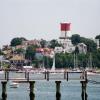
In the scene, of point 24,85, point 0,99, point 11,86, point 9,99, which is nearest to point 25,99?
point 9,99

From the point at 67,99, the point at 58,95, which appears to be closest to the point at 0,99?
the point at 58,95

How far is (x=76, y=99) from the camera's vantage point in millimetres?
108000

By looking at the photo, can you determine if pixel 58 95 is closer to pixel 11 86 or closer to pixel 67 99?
pixel 67 99

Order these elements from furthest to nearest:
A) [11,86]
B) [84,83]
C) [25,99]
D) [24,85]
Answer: [24,85], [11,86], [25,99], [84,83]

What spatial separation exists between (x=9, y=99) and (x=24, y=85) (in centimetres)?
4869

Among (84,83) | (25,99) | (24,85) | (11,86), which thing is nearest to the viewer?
(84,83)

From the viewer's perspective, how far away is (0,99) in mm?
95750

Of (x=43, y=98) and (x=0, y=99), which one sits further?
(x=43, y=98)

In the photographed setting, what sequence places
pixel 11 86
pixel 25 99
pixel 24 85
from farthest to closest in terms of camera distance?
pixel 24 85 → pixel 11 86 → pixel 25 99

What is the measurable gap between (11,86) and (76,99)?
37650mm

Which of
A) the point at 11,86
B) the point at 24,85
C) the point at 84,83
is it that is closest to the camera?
the point at 84,83

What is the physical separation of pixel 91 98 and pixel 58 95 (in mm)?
17071

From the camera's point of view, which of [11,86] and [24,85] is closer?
[11,86]

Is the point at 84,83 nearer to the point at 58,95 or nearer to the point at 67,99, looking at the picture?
the point at 58,95
